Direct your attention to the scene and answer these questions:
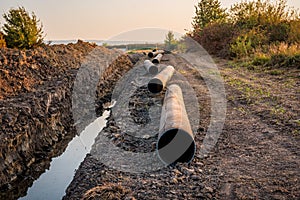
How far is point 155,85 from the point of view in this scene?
792 centimetres

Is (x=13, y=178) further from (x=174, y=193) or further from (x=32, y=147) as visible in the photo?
(x=174, y=193)

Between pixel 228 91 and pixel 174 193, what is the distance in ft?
17.6

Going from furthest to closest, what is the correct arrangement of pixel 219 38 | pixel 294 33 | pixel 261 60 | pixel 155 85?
pixel 219 38, pixel 294 33, pixel 261 60, pixel 155 85

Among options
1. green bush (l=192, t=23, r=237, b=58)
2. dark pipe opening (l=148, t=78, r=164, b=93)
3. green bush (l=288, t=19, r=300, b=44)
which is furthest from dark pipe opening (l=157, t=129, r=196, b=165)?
green bush (l=192, t=23, r=237, b=58)

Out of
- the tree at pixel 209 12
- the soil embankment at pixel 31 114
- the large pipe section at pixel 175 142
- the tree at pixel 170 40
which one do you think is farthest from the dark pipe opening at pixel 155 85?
the tree at pixel 170 40

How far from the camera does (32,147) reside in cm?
514

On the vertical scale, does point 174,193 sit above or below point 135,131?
above

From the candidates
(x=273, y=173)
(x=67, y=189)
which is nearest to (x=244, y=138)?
(x=273, y=173)

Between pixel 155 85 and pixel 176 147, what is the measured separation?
4.12 m

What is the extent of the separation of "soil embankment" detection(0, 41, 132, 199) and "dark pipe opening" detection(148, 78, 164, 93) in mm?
1879

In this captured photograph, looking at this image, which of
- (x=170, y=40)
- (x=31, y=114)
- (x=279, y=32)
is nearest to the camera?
(x=31, y=114)

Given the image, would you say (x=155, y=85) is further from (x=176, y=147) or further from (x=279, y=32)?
(x=279, y=32)

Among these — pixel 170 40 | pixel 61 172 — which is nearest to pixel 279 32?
pixel 61 172

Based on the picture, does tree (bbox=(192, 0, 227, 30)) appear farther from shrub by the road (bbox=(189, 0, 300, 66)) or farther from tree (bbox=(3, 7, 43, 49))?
tree (bbox=(3, 7, 43, 49))
